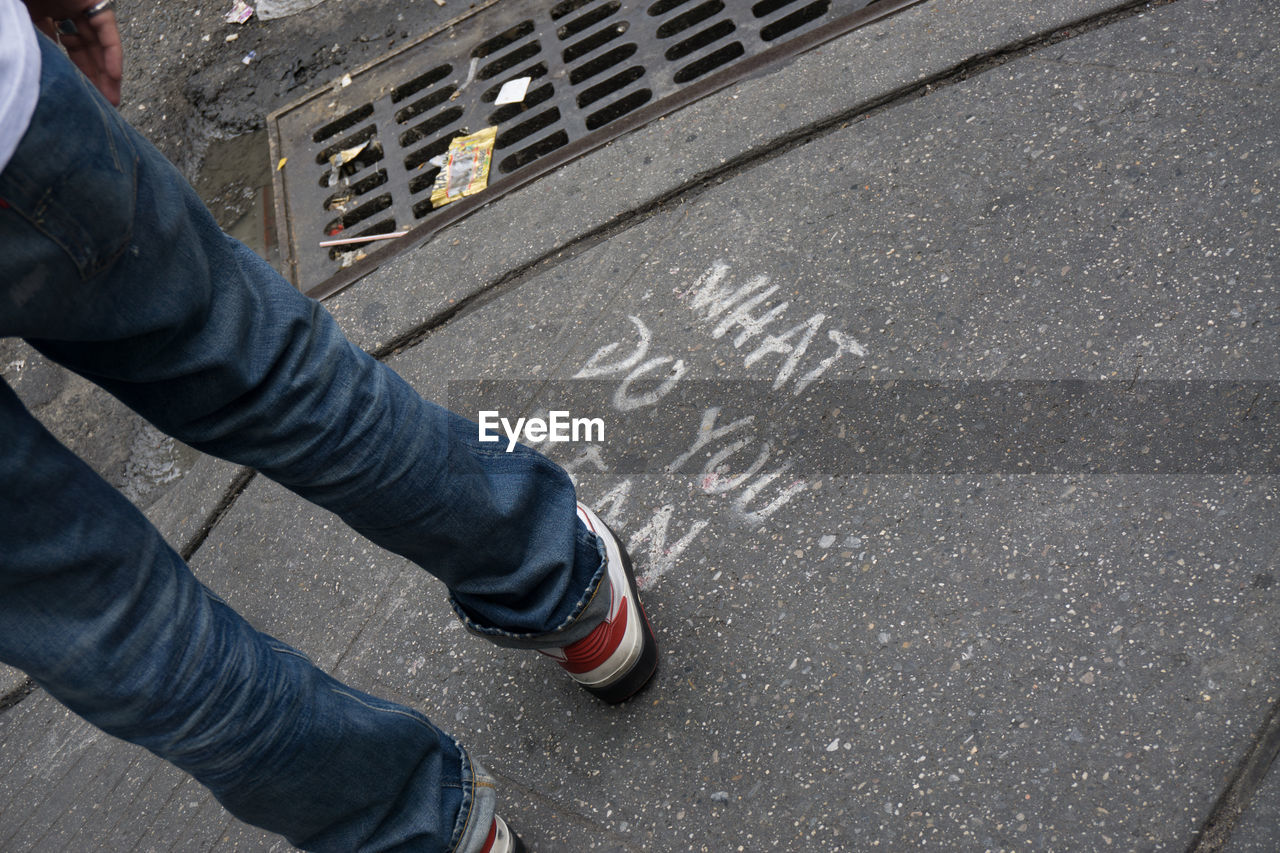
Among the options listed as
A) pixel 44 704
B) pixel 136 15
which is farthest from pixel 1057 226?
pixel 136 15

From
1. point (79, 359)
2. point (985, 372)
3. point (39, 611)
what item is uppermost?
point (79, 359)

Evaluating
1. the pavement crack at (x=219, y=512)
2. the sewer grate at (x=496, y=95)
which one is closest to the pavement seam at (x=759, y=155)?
the sewer grate at (x=496, y=95)

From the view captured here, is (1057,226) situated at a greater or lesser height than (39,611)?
lesser

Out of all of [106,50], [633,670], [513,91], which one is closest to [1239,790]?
[633,670]

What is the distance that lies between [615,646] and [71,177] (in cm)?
96

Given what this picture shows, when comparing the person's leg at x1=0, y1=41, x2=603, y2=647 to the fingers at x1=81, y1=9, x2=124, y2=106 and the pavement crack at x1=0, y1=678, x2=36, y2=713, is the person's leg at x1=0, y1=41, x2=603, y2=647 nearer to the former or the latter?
the fingers at x1=81, y1=9, x2=124, y2=106

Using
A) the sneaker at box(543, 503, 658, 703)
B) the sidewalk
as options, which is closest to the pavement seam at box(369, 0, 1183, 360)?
the sidewalk

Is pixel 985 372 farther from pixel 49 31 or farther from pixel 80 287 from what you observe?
pixel 49 31

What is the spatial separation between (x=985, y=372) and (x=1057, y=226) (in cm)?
36

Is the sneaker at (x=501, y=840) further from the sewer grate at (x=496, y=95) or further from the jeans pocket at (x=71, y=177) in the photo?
the sewer grate at (x=496, y=95)

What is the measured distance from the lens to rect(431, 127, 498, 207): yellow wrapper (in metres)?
2.71

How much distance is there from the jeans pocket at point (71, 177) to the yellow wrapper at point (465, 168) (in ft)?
5.48

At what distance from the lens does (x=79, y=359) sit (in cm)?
115

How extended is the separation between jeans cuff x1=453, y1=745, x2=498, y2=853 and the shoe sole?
238 mm
